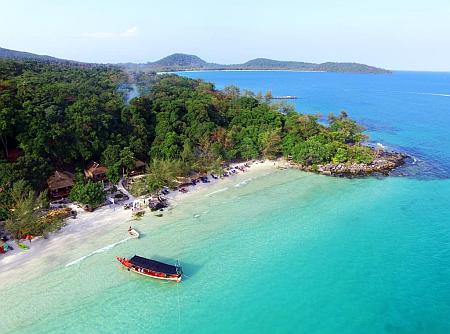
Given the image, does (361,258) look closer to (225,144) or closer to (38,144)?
(225,144)

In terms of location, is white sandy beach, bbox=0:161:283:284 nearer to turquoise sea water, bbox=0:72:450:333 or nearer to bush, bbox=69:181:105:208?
turquoise sea water, bbox=0:72:450:333

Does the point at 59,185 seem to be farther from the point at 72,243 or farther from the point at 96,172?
the point at 72,243

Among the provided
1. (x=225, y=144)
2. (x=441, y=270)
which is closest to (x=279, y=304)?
(x=441, y=270)

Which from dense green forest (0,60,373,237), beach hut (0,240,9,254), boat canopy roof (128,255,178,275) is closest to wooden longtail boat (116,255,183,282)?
boat canopy roof (128,255,178,275)

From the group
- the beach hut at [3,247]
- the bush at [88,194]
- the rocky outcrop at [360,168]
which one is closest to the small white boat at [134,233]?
the bush at [88,194]

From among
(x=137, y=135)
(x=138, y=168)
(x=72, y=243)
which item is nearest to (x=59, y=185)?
(x=72, y=243)

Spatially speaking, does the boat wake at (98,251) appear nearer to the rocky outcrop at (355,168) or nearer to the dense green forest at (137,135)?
the dense green forest at (137,135)
